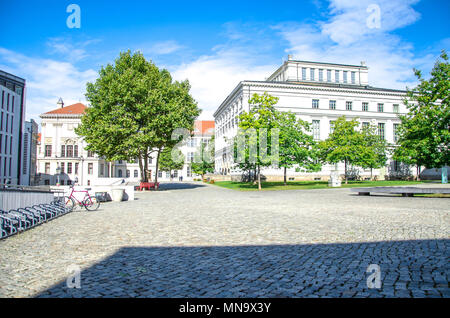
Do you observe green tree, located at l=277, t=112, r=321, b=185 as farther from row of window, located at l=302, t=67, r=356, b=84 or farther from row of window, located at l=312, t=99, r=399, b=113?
row of window, located at l=302, t=67, r=356, b=84

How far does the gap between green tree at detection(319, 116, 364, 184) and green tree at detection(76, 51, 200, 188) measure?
63.5 ft

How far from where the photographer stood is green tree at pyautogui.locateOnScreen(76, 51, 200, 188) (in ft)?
103

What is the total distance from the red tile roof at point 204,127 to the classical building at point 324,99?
109ft

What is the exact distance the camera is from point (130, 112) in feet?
107

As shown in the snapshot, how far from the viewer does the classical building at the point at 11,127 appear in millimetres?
51438

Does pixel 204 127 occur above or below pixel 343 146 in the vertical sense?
above

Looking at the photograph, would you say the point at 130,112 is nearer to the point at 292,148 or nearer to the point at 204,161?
the point at 292,148

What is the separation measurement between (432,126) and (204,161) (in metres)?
60.6

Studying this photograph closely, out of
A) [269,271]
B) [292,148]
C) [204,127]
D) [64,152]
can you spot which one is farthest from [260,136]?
[204,127]

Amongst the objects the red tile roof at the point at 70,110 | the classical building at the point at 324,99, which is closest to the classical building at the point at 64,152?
the red tile roof at the point at 70,110

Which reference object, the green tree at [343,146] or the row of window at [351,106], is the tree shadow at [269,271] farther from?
the row of window at [351,106]
